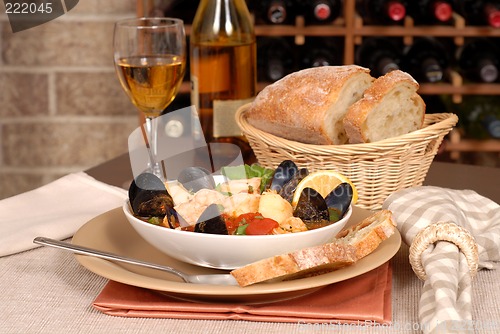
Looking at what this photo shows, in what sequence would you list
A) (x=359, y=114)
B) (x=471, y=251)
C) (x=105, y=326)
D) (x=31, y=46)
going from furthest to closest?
1. (x=31, y=46)
2. (x=359, y=114)
3. (x=471, y=251)
4. (x=105, y=326)

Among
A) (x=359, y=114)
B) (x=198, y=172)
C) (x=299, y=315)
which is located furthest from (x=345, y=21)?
(x=299, y=315)

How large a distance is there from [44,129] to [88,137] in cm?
15

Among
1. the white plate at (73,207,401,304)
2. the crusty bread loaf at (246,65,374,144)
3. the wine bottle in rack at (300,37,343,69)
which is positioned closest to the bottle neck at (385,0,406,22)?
the wine bottle in rack at (300,37,343,69)

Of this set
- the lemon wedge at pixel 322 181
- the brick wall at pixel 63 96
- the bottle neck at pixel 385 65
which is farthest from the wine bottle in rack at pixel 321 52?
the lemon wedge at pixel 322 181

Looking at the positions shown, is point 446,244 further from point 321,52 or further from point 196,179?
point 321,52

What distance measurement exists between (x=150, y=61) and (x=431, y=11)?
121cm

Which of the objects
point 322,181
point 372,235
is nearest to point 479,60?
point 322,181

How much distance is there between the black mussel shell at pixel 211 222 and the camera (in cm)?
81

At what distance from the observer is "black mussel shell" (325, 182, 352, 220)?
892 mm

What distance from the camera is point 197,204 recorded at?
2.79 feet

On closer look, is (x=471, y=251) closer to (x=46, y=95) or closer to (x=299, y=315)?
(x=299, y=315)

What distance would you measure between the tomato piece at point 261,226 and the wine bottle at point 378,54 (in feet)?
5.33

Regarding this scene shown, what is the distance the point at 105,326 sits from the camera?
776mm

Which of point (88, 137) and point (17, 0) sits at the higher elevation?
point (17, 0)
